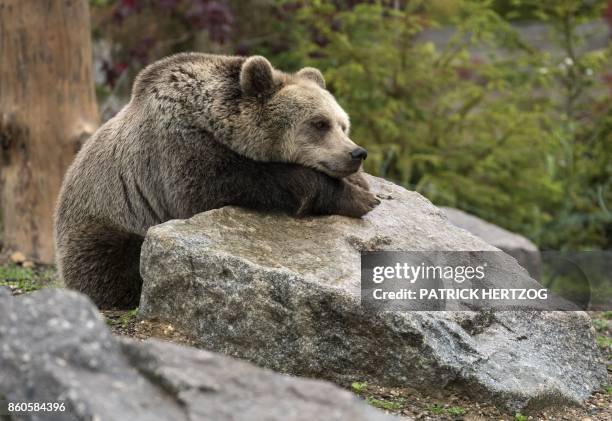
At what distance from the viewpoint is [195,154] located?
485cm

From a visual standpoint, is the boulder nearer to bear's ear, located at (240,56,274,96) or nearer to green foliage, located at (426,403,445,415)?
bear's ear, located at (240,56,274,96)

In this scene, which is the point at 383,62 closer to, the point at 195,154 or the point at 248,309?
the point at 195,154

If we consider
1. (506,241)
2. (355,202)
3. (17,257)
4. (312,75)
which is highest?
(312,75)

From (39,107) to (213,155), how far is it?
3622 millimetres

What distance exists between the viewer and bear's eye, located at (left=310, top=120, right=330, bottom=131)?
4.96 meters

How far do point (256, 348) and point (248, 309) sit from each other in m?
0.21

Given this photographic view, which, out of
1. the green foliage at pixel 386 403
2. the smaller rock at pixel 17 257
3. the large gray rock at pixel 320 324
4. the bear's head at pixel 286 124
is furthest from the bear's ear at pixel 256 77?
the smaller rock at pixel 17 257

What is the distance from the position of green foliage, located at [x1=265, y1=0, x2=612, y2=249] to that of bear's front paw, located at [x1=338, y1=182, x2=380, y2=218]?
15.0ft

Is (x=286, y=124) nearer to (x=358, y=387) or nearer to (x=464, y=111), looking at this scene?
(x=358, y=387)

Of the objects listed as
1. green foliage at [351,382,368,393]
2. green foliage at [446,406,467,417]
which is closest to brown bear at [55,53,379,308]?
green foliage at [351,382,368,393]

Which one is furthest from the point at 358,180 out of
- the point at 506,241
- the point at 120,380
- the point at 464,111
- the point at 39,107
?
the point at 464,111

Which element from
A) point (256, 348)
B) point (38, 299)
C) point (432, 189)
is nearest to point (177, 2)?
point (432, 189)

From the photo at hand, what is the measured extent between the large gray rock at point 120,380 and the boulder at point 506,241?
5761mm

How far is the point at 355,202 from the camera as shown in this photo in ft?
16.2
